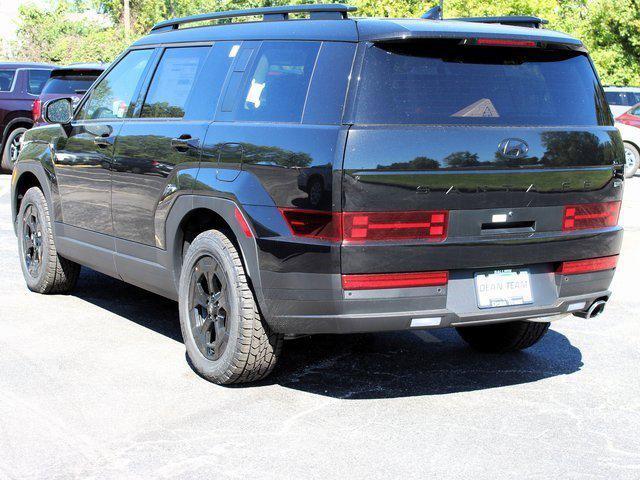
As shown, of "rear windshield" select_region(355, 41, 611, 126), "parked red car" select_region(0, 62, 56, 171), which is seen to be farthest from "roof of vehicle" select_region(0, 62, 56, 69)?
"rear windshield" select_region(355, 41, 611, 126)

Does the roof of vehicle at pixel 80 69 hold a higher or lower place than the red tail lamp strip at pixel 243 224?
lower

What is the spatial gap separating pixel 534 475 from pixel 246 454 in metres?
1.23

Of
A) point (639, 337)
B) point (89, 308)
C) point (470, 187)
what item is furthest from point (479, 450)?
point (89, 308)

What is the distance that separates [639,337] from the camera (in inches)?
266

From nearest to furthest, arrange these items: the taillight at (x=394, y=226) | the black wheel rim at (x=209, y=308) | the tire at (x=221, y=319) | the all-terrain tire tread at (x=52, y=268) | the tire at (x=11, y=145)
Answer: the taillight at (x=394, y=226) < the tire at (x=221, y=319) < the black wheel rim at (x=209, y=308) < the all-terrain tire tread at (x=52, y=268) < the tire at (x=11, y=145)

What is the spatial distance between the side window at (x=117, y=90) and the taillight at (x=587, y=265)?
9.83 ft

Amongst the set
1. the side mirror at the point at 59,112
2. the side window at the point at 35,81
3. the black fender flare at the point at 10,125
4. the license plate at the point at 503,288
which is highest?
→ the side mirror at the point at 59,112

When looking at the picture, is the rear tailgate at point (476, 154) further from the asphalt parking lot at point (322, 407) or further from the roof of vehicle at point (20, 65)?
the roof of vehicle at point (20, 65)

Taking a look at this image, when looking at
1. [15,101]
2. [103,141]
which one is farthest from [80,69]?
[103,141]

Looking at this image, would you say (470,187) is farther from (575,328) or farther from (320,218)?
(575,328)

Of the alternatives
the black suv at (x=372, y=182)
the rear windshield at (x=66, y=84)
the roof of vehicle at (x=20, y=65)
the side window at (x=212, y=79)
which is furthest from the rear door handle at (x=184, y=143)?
the roof of vehicle at (x=20, y=65)

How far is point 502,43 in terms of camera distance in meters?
5.05

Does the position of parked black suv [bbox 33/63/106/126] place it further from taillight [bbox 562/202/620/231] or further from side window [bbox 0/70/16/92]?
taillight [bbox 562/202/620/231]

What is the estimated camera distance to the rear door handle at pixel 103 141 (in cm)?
650
